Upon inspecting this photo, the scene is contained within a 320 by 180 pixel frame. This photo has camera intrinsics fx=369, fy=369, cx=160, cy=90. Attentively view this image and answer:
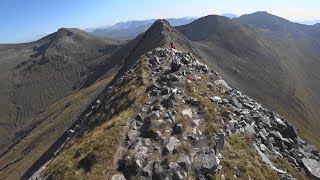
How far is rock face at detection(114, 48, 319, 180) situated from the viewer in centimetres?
2814

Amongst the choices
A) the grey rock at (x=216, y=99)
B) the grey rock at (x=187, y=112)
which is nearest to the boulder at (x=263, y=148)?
the grey rock at (x=187, y=112)

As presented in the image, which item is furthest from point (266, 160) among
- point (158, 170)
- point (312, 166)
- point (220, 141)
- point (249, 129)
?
point (158, 170)

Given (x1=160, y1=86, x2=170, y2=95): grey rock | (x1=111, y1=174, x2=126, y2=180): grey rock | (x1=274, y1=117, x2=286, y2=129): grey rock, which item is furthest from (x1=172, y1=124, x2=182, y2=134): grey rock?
(x1=274, y1=117, x2=286, y2=129): grey rock

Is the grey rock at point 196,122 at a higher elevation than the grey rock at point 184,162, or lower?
Result: higher

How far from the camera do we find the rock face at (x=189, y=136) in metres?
28.1

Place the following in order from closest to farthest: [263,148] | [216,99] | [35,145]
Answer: [263,148] → [216,99] → [35,145]

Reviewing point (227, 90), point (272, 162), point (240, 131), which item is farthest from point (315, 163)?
point (227, 90)

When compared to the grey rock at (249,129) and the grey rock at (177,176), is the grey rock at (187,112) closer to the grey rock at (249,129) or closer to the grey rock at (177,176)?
the grey rock at (249,129)

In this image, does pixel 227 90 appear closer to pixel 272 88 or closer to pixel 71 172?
pixel 71 172

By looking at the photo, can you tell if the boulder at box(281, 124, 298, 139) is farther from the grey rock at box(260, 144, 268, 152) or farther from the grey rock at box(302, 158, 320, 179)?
the grey rock at box(260, 144, 268, 152)

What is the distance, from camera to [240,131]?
34094 mm

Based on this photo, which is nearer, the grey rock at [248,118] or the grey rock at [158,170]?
the grey rock at [158,170]

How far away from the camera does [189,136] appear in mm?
31953

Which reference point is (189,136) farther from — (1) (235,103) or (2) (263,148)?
(1) (235,103)
